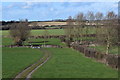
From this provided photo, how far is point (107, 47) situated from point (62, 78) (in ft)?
105

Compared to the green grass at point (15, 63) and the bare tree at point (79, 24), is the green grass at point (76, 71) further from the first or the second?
the bare tree at point (79, 24)

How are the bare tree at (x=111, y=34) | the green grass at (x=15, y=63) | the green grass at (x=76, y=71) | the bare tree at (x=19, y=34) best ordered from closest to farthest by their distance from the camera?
the green grass at (x=76, y=71), the green grass at (x=15, y=63), the bare tree at (x=111, y=34), the bare tree at (x=19, y=34)

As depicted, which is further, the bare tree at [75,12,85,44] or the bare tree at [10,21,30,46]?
the bare tree at [75,12,85,44]

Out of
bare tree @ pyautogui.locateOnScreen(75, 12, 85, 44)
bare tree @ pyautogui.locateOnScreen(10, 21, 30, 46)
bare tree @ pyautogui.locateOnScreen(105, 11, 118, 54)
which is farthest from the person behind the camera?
bare tree @ pyautogui.locateOnScreen(75, 12, 85, 44)

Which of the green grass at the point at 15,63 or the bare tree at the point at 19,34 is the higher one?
the bare tree at the point at 19,34

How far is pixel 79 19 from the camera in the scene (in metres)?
118

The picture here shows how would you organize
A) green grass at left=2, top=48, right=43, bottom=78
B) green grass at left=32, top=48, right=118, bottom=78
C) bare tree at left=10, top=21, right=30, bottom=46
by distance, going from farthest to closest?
1. bare tree at left=10, top=21, right=30, bottom=46
2. green grass at left=2, top=48, right=43, bottom=78
3. green grass at left=32, top=48, right=118, bottom=78

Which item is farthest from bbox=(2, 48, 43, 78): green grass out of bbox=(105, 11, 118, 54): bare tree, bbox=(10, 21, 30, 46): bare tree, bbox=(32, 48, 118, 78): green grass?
bbox=(10, 21, 30, 46): bare tree

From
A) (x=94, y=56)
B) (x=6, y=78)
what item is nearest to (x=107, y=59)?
(x=94, y=56)

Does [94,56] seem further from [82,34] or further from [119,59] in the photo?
[82,34]

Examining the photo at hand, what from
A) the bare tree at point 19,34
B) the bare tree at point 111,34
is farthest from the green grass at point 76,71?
the bare tree at point 19,34

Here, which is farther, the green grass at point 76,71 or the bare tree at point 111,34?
the bare tree at point 111,34

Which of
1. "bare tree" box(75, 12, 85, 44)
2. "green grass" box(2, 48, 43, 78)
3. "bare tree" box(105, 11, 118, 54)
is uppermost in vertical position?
"bare tree" box(75, 12, 85, 44)

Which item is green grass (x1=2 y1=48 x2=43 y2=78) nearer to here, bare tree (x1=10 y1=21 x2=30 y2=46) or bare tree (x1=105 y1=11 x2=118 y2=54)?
bare tree (x1=105 y1=11 x2=118 y2=54)
